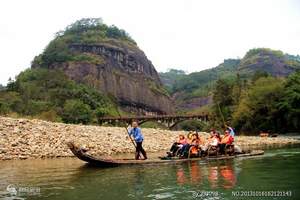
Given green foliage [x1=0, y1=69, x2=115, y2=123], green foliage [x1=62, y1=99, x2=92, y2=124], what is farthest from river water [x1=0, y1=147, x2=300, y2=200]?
green foliage [x1=62, y1=99, x2=92, y2=124]

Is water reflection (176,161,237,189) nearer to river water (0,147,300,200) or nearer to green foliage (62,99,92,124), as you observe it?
river water (0,147,300,200)

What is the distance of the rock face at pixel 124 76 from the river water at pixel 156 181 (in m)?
105

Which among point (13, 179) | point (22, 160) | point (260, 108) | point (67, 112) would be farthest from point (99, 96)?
point (13, 179)

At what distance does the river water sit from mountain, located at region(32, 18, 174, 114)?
331ft

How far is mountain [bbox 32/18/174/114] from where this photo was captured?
131875 mm

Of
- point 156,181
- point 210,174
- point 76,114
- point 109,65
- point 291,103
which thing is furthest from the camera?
point 109,65

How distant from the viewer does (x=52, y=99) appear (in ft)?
281

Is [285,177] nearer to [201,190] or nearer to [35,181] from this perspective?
[201,190]

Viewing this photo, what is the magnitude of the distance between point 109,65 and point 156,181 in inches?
4930

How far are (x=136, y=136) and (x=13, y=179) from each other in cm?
662

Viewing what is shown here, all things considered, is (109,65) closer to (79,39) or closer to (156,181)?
(79,39)

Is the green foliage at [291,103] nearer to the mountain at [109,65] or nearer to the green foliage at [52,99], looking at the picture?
the green foliage at [52,99]

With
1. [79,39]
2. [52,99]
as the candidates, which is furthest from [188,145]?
[79,39]

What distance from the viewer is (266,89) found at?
69812mm
